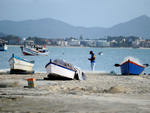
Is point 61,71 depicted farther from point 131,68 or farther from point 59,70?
point 131,68

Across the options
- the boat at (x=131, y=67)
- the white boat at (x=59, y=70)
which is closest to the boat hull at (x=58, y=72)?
the white boat at (x=59, y=70)

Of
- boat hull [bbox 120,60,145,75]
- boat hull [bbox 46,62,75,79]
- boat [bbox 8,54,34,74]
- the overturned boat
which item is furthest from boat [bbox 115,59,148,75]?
boat [bbox 8,54,34,74]

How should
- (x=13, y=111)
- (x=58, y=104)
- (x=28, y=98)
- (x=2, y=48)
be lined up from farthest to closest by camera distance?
(x=2, y=48)
(x=28, y=98)
(x=58, y=104)
(x=13, y=111)

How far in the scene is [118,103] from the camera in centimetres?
1158

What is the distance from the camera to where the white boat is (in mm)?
21188

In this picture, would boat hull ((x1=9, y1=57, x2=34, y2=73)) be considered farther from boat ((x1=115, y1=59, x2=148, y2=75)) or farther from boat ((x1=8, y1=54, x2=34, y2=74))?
boat ((x1=115, y1=59, x2=148, y2=75))

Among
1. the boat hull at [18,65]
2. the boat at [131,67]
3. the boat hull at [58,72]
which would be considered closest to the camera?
the boat hull at [58,72]

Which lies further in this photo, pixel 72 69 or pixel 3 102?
pixel 72 69

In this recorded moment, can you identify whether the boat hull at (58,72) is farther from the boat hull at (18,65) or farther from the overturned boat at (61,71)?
the boat hull at (18,65)

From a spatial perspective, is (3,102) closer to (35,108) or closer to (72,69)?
(35,108)

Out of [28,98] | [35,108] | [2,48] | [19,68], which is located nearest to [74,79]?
[19,68]

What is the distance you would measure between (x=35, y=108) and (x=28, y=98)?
1919 millimetres

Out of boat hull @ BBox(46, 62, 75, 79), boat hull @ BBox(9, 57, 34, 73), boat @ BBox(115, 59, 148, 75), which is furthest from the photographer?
boat @ BBox(115, 59, 148, 75)

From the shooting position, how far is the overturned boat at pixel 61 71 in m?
21.2
